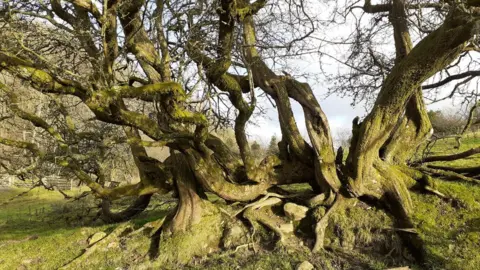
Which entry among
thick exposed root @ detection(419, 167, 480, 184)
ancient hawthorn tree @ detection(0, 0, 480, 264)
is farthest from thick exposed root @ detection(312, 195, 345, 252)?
thick exposed root @ detection(419, 167, 480, 184)

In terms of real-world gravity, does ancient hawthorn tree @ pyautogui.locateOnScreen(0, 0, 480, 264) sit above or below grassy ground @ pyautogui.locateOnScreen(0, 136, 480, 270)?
above

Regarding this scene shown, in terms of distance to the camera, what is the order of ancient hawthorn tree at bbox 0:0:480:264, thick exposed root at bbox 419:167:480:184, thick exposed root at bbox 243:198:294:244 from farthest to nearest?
1. thick exposed root at bbox 419:167:480:184
2. thick exposed root at bbox 243:198:294:244
3. ancient hawthorn tree at bbox 0:0:480:264

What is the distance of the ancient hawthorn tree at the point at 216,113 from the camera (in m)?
4.98

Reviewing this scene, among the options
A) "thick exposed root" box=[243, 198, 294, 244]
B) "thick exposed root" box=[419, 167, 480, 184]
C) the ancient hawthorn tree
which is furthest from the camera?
"thick exposed root" box=[419, 167, 480, 184]

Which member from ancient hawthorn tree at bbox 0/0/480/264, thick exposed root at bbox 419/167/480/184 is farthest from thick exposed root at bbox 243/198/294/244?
thick exposed root at bbox 419/167/480/184

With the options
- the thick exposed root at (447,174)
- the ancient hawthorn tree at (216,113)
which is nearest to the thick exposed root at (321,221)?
the ancient hawthorn tree at (216,113)

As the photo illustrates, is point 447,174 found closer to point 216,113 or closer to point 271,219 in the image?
point 271,219

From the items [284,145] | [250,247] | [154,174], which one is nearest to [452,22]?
[284,145]

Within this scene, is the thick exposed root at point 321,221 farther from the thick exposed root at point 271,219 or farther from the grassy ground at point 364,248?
the thick exposed root at point 271,219

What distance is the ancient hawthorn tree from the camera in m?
4.98

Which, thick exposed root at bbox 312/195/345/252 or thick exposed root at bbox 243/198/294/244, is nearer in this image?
thick exposed root at bbox 312/195/345/252

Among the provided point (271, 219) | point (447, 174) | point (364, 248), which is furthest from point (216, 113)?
point (447, 174)

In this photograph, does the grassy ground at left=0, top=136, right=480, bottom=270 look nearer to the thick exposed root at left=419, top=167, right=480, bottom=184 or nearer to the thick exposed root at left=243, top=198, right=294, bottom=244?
the thick exposed root at left=419, top=167, right=480, bottom=184

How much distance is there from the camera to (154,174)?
6.80m
